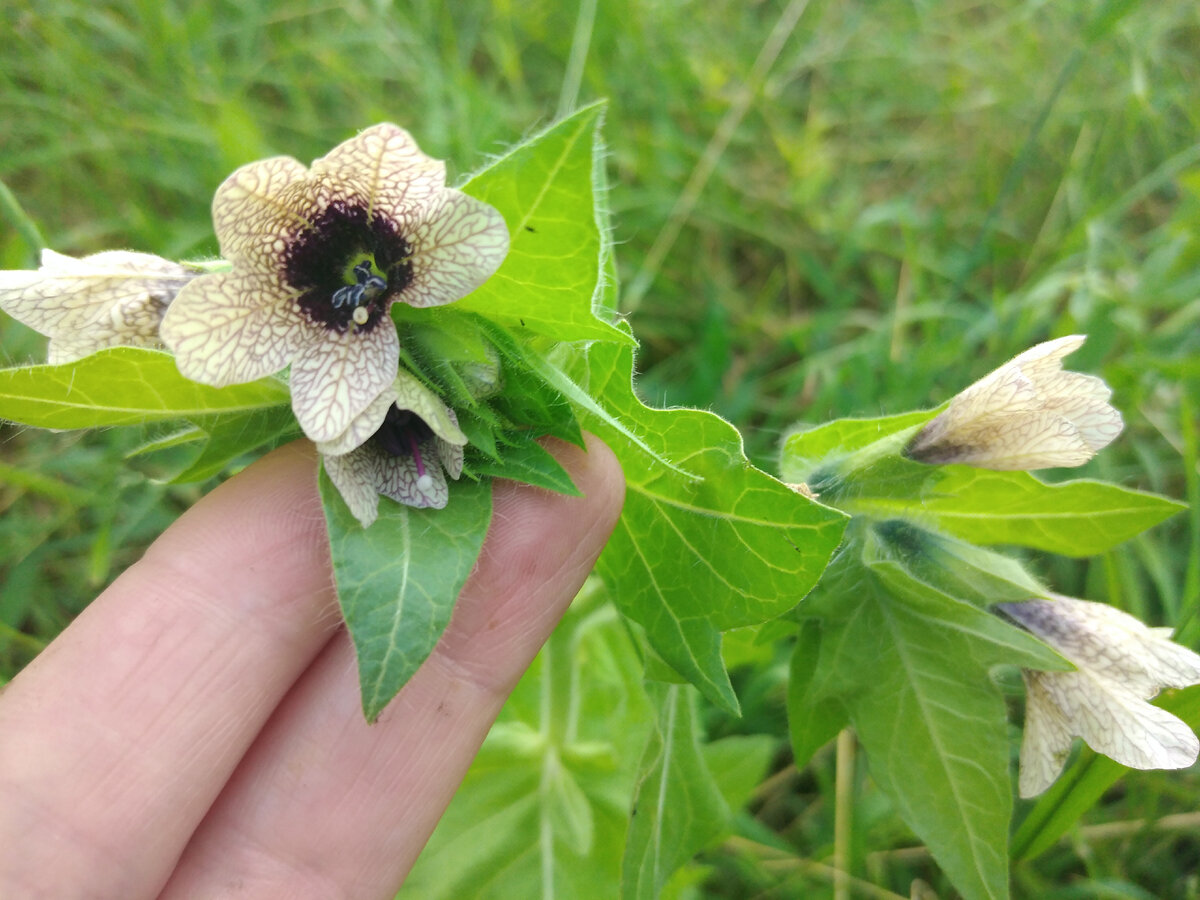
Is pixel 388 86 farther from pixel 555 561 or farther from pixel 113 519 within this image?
pixel 555 561

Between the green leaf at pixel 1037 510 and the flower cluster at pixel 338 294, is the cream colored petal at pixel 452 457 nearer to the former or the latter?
the flower cluster at pixel 338 294

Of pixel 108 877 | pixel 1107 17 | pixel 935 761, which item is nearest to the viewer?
pixel 108 877

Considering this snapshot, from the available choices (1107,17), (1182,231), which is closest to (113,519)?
(1107,17)

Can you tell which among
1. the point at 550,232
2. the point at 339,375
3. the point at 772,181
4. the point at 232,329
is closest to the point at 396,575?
the point at 339,375

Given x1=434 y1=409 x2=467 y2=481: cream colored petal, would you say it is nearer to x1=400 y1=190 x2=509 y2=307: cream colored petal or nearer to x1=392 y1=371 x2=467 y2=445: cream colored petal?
x1=392 y1=371 x2=467 y2=445: cream colored petal

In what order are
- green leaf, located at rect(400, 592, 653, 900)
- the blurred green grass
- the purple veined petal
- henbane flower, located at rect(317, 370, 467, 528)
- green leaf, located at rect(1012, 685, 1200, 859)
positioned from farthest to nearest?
the blurred green grass, green leaf, located at rect(400, 592, 653, 900), green leaf, located at rect(1012, 685, 1200, 859), the purple veined petal, henbane flower, located at rect(317, 370, 467, 528)

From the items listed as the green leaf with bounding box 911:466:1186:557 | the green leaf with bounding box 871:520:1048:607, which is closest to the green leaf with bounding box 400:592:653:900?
the green leaf with bounding box 871:520:1048:607
